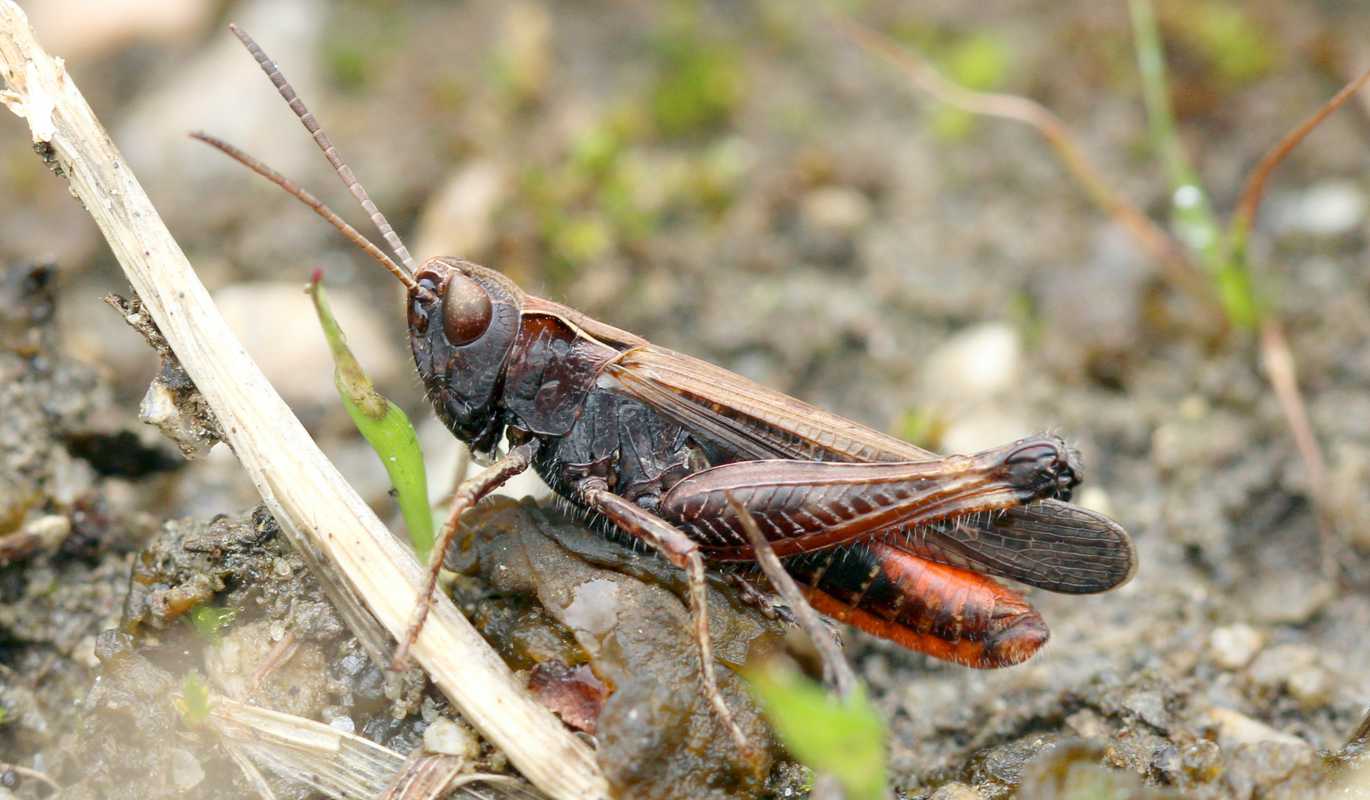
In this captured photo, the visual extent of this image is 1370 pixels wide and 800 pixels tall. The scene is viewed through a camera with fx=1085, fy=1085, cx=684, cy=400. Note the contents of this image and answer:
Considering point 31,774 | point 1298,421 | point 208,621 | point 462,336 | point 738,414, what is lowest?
point 31,774

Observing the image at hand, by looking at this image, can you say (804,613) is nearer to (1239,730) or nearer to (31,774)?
(1239,730)

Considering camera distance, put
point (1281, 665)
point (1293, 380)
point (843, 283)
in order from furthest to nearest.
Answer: point (843, 283) < point (1293, 380) < point (1281, 665)

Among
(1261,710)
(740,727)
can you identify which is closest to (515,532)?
(740,727)

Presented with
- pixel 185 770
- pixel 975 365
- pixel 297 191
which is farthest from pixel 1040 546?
pixel 185 770

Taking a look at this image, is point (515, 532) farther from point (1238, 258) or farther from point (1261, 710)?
point (1238, 258)

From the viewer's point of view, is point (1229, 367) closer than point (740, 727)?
No

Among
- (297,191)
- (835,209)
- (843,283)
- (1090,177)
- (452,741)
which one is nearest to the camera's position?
(452,741)

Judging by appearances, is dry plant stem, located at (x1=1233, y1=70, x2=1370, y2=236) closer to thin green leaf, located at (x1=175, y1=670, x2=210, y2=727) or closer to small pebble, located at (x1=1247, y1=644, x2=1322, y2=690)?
small pebble, located at (x1=1247, y1=644, x2=1322, y2=690)
